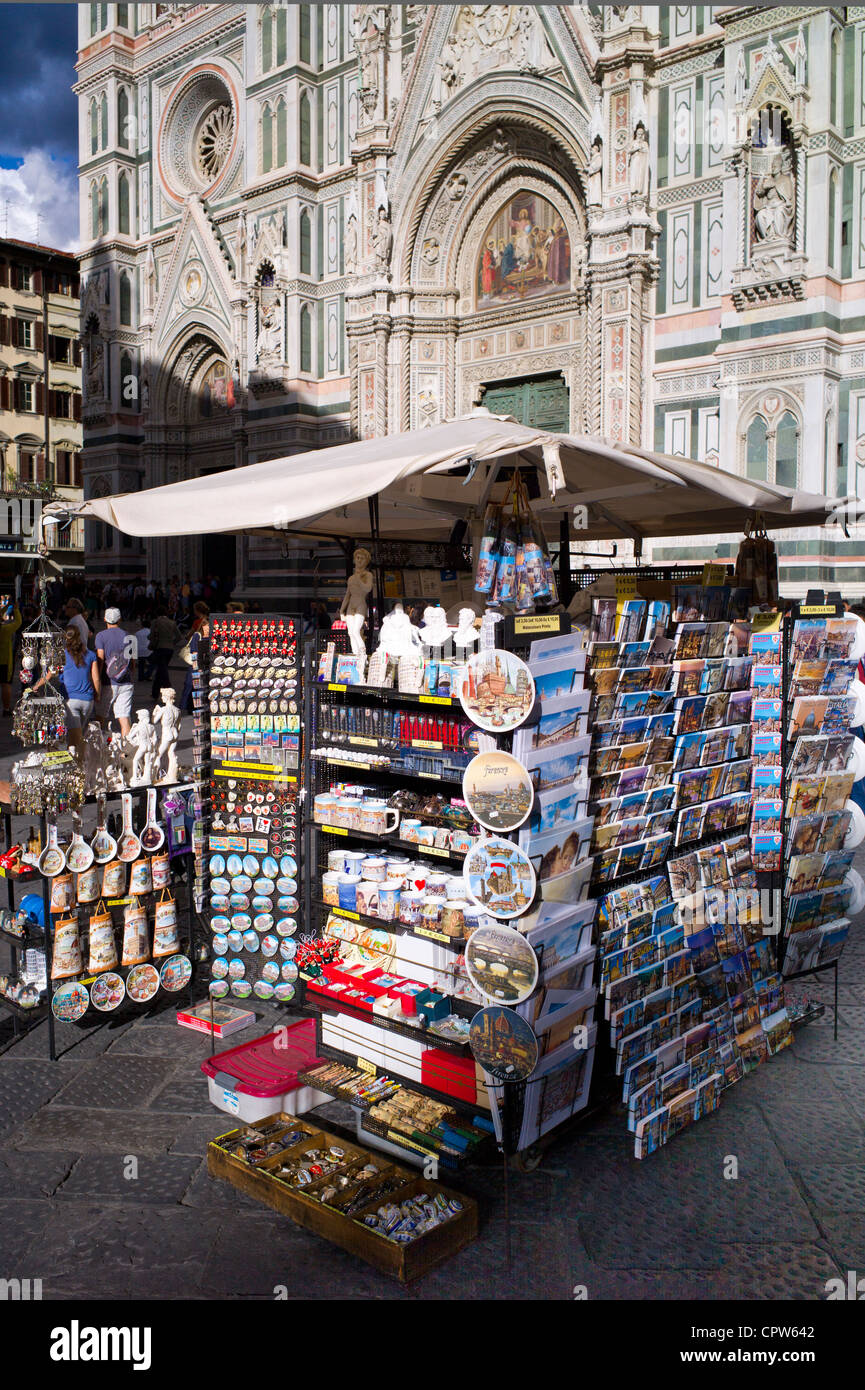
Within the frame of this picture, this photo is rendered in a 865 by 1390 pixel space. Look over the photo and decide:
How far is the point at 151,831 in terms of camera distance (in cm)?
539

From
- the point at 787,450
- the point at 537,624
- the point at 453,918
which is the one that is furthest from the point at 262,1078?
the point at 787,450

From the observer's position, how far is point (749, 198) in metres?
13.3

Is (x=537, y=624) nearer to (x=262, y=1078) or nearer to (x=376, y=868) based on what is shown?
(x=376, y=868)

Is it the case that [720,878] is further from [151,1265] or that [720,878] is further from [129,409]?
[129,409]

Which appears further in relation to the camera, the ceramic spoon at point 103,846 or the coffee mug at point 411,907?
the ceramic spoon at point 103,846

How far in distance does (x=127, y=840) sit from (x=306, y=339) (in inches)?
647

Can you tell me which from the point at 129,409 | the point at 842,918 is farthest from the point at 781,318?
the point at 129,409

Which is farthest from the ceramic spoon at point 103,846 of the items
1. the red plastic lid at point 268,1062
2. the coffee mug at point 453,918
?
the coffee mug at point 453,918

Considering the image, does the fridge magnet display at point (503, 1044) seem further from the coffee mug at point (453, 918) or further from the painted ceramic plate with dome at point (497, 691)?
the painted ceramic plate with dome at point (497, 691)

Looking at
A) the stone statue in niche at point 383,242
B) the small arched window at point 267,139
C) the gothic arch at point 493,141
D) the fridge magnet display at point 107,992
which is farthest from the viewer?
the small arched window at point 267,139

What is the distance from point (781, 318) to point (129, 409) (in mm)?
16487

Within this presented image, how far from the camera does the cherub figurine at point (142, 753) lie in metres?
6.39

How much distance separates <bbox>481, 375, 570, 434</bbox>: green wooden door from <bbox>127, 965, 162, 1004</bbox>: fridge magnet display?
12751 millimetres

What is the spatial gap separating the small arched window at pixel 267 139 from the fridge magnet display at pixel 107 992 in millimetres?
18550
